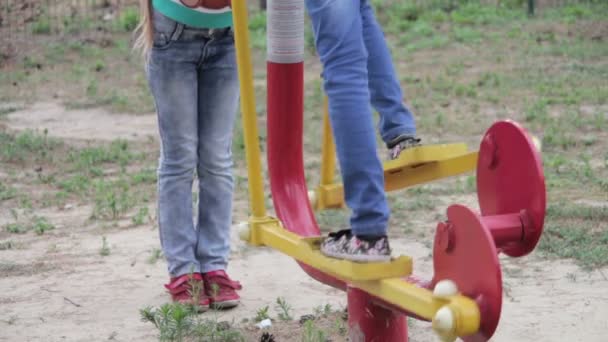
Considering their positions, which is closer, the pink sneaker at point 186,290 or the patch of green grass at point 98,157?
the pink sneaker at point 186,290

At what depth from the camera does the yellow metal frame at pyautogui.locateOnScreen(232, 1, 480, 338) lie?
120 inches

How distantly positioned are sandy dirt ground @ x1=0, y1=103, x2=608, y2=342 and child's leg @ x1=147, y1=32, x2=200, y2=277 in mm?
262

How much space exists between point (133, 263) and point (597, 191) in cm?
261

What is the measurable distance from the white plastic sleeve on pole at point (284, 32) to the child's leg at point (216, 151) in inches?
33.4

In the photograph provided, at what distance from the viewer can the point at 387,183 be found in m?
3.94

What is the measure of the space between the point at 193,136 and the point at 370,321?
3.98 feet

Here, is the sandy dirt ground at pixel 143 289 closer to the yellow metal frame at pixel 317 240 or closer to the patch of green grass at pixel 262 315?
the patch of green grass at pixel 262 315

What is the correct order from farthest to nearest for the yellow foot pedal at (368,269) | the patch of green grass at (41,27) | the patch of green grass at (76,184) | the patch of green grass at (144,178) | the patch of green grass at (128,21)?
the patch of green grass at (128,21)
the patch of green grass at (41,27)
the patch of green grass at (144,178)
the patch of green grass at (76,184)
the yellow foot pedal at (368,269)

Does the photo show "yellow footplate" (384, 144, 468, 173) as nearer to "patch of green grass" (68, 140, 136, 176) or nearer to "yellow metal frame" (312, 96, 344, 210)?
"yellow metal frame" (312, 96, 344, 210)

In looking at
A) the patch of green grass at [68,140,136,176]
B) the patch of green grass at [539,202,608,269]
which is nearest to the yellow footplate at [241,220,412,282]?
the patch of green grass at [539,202,608,269]

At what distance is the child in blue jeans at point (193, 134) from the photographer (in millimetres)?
4336

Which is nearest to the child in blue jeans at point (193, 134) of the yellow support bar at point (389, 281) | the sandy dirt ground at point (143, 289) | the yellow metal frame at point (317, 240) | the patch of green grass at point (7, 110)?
the sandy dirt ground at point (143, 289)

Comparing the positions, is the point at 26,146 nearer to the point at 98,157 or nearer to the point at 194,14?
the point at 98,157

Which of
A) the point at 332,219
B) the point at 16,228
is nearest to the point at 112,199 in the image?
the point at 16,228
